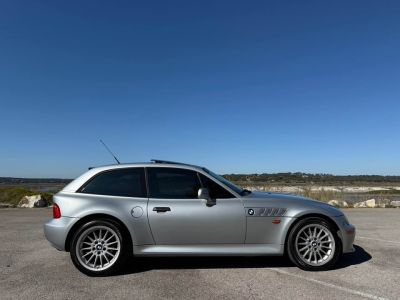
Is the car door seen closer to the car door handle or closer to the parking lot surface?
the car door handle

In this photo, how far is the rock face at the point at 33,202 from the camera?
12.1 metres

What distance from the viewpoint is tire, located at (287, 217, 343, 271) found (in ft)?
13.4

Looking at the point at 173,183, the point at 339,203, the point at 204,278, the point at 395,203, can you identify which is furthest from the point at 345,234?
the point at 395,203

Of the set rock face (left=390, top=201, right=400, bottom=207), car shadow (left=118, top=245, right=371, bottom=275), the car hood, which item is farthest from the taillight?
rock face (left=390, top=201, right=400, bottom=207)

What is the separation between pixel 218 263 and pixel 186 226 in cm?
92

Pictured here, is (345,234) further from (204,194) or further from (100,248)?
(100,248)

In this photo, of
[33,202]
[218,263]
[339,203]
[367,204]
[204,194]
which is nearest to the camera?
[204,194]

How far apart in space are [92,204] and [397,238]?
20.0 feet

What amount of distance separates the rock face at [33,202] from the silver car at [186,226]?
922 centimetres

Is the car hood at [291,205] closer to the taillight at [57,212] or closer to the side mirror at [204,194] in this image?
the side mirror at [204,194]

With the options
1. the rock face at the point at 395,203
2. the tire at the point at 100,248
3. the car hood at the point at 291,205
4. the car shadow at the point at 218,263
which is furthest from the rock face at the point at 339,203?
the tire at the point at 100,248

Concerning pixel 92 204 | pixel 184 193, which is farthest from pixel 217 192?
pixel 92 204

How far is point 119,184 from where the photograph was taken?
14.2 ft

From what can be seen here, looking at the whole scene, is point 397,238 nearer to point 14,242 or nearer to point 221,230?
point 221,230
